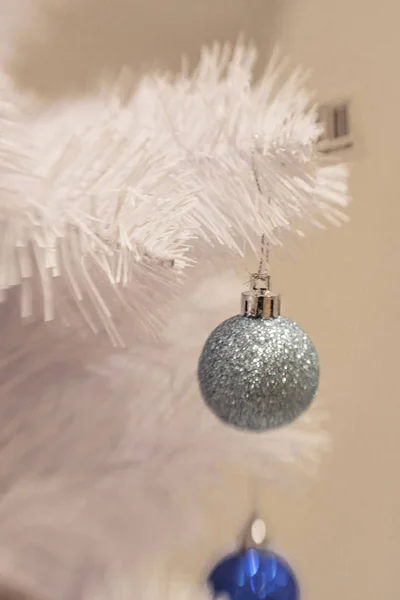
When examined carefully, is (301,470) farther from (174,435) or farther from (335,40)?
(335,40)

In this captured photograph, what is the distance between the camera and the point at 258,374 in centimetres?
31

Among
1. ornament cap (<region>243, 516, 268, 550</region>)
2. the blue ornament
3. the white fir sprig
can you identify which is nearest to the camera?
the white fir sprig

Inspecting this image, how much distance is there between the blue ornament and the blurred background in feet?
0.31

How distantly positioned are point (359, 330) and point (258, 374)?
1.11 ft

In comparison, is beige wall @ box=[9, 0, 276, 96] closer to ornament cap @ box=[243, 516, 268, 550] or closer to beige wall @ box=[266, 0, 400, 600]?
beige wall @ box=[266, 0, 400, 600]

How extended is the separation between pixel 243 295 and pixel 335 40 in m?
0.46

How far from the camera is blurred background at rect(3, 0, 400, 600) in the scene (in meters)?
0.59

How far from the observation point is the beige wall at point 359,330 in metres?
0.59

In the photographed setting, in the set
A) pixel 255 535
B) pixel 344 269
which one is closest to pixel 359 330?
pixel 344 269

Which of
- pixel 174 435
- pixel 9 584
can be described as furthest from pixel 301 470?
pixel 9 584

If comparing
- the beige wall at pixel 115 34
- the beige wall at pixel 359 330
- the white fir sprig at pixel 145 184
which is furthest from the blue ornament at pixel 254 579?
the beige wall at pixel 115 34

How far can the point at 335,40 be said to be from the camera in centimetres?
66

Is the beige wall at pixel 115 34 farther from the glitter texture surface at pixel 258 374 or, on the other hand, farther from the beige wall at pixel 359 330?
the glitter texture surface at pixel 258 374

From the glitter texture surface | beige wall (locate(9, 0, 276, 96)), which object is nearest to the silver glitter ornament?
the glitter texture surface
